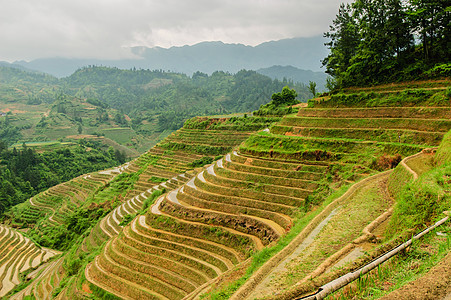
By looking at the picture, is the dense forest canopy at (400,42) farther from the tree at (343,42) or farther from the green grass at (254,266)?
the green grass at (254,266)

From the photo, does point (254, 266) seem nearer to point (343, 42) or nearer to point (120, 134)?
point (343, 42)

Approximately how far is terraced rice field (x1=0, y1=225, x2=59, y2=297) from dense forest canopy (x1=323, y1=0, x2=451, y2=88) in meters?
29.9

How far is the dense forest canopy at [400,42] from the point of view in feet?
62.0

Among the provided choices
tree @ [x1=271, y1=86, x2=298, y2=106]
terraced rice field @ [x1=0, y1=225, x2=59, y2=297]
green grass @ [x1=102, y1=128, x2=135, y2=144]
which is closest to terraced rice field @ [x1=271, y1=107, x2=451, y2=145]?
tree @ [x1=271, y1=86, x2=298, y2=106]

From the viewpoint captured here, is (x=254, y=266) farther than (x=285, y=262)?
Yes

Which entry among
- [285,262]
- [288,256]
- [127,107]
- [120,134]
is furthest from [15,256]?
[127,107]

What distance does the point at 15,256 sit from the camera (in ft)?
91.7

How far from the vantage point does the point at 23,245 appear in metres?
29.8

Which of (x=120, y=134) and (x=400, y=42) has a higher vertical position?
(x=400, y=42)

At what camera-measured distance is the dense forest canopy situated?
18.9 metres

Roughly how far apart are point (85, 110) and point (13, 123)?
22.9m

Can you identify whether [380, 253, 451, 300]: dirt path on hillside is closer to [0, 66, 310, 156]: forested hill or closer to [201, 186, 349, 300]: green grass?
[201, 186, 349, 300]: green grass

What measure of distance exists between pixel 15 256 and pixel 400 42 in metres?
36.6

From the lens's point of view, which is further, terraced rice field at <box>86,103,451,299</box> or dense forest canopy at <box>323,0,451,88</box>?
dense forest canopy at <box>323,0,451,88</box>
